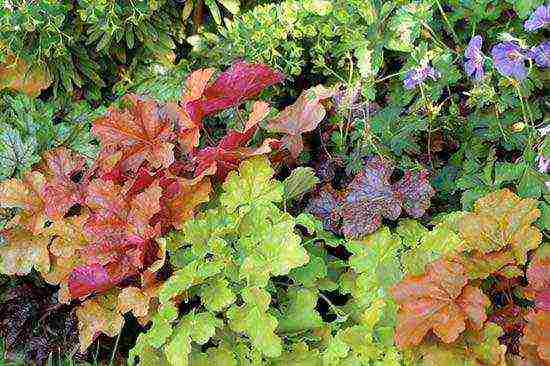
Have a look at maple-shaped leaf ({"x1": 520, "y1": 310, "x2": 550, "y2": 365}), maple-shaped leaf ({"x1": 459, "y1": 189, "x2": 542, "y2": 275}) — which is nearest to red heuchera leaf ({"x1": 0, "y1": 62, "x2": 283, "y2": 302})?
maple-shaped leaf ({"x1": 459, "y1": 189, "x2": 542, "y2": 275})

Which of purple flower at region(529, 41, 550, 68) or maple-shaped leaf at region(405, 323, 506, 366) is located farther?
purple flower at region(529, 41, 550, 68)

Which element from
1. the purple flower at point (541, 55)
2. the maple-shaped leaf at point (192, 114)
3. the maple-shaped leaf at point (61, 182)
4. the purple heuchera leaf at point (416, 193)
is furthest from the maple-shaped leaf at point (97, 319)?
the purple flower at point (541, 55)

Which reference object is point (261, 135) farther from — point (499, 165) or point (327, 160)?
point (499, 165)

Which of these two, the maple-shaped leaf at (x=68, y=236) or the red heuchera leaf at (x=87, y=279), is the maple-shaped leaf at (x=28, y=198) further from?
the red heuchera leaf at (x=87, y=279)

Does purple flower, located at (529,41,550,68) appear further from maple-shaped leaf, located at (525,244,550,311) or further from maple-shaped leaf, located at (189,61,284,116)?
maple-shaped leaf, located at (189,61,284,116)

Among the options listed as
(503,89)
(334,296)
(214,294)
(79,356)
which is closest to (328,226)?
(334,296)

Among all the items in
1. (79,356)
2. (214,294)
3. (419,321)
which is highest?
(419,321)
